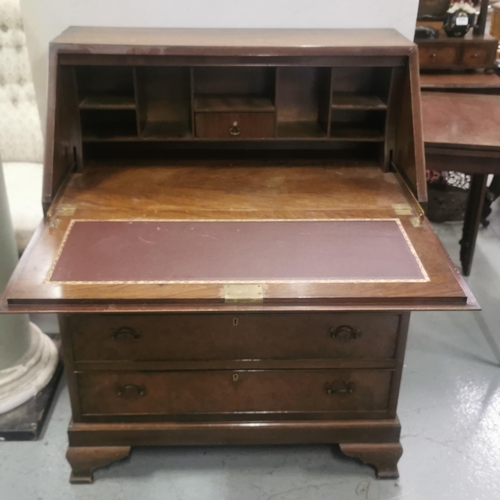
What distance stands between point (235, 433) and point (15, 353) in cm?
81

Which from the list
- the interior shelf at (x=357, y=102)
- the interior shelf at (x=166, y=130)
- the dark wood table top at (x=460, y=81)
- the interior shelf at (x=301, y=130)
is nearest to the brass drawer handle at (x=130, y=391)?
the interior shelf at (x=166, y=130)

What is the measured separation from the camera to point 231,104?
173cm

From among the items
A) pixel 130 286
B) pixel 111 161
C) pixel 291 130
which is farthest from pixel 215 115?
pixel 130 286

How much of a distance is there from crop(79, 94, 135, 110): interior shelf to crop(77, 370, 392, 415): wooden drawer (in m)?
0.74

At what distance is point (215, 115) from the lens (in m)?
1.70

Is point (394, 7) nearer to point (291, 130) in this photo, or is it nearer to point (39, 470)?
point (291, 130)

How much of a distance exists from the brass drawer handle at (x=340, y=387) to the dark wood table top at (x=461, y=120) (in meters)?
0.80

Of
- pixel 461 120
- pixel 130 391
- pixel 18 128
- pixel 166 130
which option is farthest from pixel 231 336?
pixel 18 128

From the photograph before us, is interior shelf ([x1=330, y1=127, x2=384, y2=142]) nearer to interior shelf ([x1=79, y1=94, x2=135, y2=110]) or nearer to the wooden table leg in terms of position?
interior shelf ([x1=79, y1=94, x2=135, y2=110])

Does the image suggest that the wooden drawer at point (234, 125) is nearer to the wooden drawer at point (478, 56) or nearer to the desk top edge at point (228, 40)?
the desk top edge at point (228, 40)

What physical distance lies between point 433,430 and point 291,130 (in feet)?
3.54

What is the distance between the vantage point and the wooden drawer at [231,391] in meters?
1.58

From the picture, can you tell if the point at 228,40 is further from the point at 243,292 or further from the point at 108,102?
the point at 243,292

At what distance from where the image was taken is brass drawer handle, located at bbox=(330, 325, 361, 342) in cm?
149
